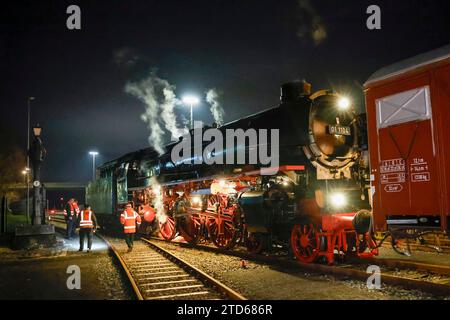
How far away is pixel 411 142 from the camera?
5.49m

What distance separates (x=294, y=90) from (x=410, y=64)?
3.97 metres

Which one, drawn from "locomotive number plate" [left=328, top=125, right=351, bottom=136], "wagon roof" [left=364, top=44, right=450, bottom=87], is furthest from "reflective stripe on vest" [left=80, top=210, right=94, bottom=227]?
"wagon roof" [left=364, top=44, right=450, bottom=87]

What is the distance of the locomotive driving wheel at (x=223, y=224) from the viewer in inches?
418

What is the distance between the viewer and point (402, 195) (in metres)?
5.63

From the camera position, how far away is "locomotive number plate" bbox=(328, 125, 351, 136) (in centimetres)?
Answer: 863

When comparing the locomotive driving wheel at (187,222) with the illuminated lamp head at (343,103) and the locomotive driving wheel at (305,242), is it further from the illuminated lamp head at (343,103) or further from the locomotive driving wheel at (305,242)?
the illuminated lamp head at (343,103)

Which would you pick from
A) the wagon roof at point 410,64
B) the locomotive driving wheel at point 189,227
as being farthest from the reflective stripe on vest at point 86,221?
the wagon roof at point 410,64

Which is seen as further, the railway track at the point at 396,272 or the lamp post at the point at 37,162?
the lamp post at the point at 37,162

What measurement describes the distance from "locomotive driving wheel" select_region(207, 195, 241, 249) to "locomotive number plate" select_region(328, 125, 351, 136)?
336cm

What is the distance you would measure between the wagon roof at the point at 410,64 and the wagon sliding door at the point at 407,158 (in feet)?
1.08

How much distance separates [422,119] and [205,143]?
782 centimetres

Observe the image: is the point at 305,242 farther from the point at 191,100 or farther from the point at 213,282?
the point at 191,100
